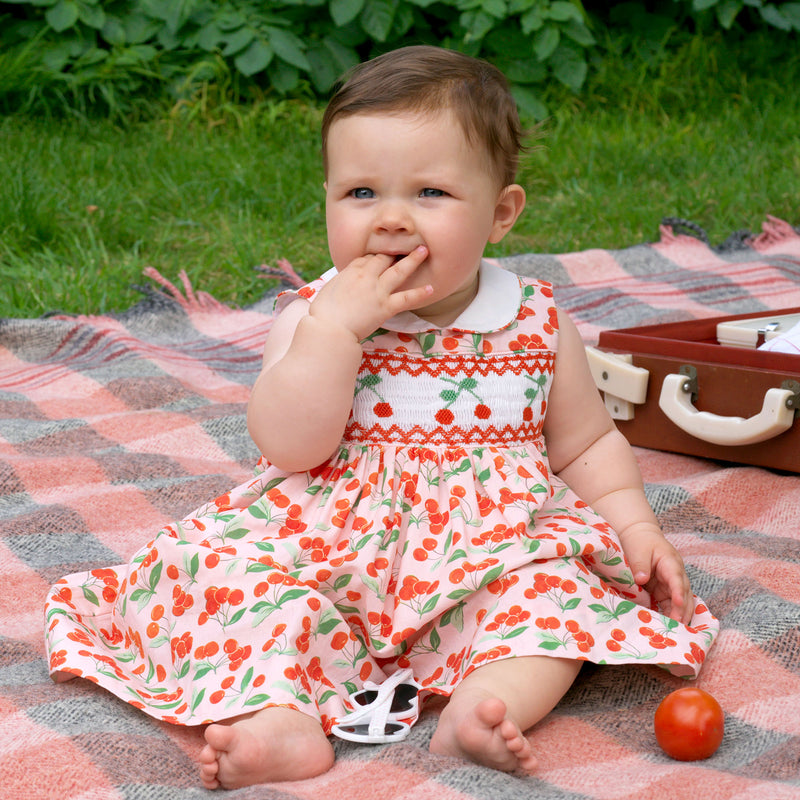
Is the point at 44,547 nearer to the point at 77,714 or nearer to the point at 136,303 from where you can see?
the point at 77,714

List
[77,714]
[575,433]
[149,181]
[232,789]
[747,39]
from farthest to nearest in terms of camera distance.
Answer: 1. [747,39]
2. [149,181]
3. [575,433]
4. [77,714]
5. [232,789]

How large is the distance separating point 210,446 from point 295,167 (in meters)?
2.01

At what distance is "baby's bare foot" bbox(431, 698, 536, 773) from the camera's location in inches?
40.0

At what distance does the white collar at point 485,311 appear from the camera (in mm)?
1327

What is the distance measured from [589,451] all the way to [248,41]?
3.25 m

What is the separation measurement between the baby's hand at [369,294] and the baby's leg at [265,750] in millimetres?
413

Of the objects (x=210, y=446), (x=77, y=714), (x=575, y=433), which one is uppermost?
(x=575, y=433)

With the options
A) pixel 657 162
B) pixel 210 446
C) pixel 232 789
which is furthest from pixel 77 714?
pixel 657 162

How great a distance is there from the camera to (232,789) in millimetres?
1038

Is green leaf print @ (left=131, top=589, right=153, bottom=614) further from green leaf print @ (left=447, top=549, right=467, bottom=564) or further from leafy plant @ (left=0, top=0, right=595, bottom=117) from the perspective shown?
leafy plant @ (left=0, top=0, right=595, bottom=117)

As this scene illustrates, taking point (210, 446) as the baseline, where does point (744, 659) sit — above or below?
above

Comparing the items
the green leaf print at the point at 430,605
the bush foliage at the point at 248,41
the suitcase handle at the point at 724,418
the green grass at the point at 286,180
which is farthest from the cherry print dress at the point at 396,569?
the bush foliage at the point at 248,41

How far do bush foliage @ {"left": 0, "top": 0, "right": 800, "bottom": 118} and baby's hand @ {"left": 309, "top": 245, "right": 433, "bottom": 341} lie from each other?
3.02m

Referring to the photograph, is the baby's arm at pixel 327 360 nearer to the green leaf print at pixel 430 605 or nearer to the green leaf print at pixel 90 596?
the green leaf print at pixel 430 605
